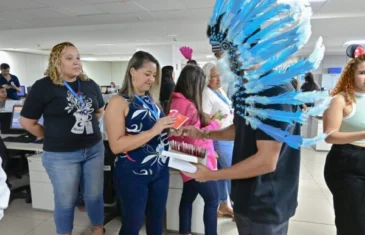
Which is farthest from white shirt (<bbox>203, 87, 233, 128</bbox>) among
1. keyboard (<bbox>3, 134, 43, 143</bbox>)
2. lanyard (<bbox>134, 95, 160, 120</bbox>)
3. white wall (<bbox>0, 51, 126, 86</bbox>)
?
white wall (<bbox>0, 51, 126, 86</bbox>)

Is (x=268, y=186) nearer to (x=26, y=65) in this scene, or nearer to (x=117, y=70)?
(x=26, y=65)

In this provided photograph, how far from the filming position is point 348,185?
1.45m

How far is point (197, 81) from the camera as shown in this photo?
182cm

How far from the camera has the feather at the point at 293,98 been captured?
0.71m

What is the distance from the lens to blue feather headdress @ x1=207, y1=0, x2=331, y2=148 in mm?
719

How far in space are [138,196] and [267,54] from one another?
40.5 inches

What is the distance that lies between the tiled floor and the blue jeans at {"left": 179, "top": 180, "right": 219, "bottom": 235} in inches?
19.9

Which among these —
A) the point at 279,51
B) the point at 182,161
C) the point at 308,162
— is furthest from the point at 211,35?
the point at 308,162

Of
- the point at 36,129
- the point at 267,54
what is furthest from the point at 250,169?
the point at 36,129

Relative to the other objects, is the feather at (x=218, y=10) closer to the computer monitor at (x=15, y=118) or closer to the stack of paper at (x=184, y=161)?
the stack of paper at (x=184, y=161)

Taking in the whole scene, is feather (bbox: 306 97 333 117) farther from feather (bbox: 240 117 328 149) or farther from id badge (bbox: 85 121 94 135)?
id badge (bbox: 85 121 94 135)

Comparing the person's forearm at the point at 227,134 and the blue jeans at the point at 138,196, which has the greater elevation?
the person's forearm at the point at 227,134

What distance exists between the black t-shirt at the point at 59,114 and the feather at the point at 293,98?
1.26 meters

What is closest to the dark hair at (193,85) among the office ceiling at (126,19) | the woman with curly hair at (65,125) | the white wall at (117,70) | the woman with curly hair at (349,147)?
the woman with curly hair at (65,125)
